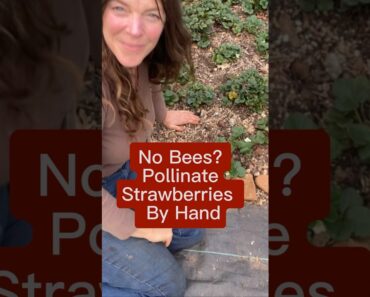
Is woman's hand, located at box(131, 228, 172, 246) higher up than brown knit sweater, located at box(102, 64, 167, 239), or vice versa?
brown knit sweater, located at box(102, 64, 167, 239)

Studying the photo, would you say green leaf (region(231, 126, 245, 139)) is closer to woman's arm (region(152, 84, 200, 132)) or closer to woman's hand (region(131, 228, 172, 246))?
woman's arm (region(152, 84, 200, 132))

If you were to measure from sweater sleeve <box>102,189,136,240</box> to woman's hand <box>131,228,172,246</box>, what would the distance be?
0.05 m

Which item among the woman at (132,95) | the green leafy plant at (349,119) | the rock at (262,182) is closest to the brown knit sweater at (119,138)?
the woman at (132,95)

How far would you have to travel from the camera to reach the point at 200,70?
0.91 metres

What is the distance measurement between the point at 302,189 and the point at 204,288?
365 mm

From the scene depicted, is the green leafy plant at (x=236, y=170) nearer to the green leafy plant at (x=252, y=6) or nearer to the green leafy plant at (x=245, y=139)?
the green leafy plant at (x=245, y=139)

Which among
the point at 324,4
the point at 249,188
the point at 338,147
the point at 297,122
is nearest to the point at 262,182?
the point at 249,188

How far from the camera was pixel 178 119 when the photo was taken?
915mm

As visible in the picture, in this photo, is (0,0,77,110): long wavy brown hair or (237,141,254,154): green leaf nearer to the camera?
(0,0,77,110): long wavy brown hair

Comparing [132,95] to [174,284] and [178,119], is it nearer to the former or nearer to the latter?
[178,119]

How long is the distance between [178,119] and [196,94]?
0.15ft

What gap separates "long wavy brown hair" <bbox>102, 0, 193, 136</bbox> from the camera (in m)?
0.79

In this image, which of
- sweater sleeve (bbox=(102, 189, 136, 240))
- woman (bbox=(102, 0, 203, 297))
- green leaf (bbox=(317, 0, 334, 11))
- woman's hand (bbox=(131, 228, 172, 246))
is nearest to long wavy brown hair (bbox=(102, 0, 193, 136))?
woman (bbox=(102, 0, 203, 297))

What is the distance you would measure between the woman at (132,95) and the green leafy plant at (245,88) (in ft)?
0.21
